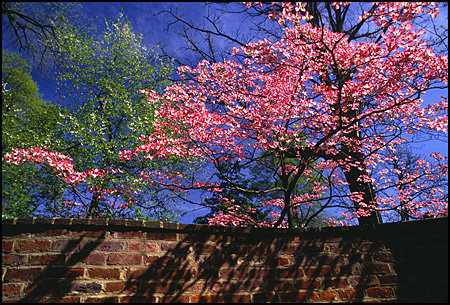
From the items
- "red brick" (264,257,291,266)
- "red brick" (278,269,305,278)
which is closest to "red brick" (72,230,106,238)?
"red brick" (264,257,291,266)

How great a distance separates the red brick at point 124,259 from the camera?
2398 mm

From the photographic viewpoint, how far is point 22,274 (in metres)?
2.23

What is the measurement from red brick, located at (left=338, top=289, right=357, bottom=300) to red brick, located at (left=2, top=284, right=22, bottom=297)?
3306mm

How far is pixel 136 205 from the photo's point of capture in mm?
10258

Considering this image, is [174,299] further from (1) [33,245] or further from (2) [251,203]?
(2) [251,203]

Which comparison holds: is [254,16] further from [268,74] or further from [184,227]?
[184,227]

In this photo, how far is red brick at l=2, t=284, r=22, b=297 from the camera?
2154mm

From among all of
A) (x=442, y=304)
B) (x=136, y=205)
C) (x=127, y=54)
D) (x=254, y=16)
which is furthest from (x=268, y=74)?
(x=127, y=54)

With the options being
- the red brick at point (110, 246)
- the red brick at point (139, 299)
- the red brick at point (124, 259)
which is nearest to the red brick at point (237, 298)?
the red brick at point (139, 299)

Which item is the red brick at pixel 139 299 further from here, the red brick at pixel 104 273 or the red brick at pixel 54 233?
the red brick at pixel 54 233

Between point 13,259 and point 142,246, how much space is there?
1229 mm

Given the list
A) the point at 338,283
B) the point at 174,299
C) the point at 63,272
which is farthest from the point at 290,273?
the point at 63,272

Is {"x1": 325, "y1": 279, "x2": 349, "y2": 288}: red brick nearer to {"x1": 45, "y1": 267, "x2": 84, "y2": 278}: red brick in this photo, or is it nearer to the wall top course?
the wall top course

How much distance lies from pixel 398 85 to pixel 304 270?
18.5ft
